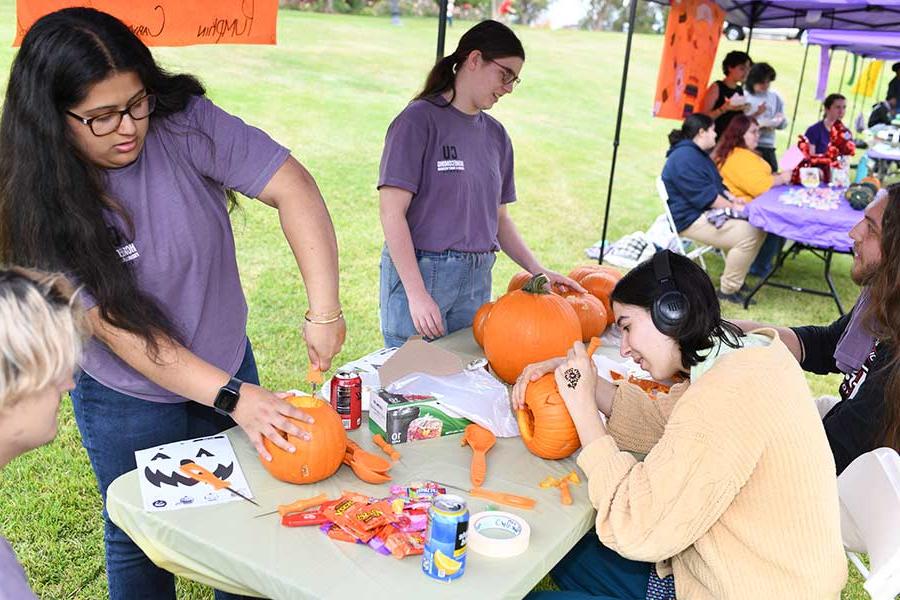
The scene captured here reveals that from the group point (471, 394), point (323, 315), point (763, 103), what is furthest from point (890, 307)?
point (763, 103)

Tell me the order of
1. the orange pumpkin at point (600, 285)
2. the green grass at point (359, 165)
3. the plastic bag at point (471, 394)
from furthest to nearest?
1. the green grass at point (359, 165)
2. the orange pumpkin at point (600, 285)
3. the plastic bag at point (471, 394)

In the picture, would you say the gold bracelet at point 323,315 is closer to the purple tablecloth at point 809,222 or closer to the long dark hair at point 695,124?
the purple tablecloth at point 809,222

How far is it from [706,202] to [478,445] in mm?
5606

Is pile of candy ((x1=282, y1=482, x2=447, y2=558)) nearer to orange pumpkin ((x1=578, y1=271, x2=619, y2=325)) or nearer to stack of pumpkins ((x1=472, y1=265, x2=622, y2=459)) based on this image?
stack of pumpkins ((x1=472, y1=265, x2=622, y2=459))

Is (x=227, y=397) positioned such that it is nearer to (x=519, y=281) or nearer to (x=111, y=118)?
(x=111, y=118)

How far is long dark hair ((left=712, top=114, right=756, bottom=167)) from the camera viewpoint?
7160mm

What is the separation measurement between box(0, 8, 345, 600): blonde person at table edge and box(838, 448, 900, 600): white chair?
146 centimetres

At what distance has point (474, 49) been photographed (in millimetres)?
2893

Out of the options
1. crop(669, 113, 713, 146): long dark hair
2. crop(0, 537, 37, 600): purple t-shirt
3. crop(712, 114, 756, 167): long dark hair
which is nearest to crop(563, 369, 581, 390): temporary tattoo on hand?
crop(0, 537, 37, 600): purple t-shirt

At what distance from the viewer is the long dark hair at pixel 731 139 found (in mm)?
7160

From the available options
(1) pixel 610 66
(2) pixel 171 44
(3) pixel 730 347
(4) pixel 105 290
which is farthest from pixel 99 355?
(1) pixel 610 66

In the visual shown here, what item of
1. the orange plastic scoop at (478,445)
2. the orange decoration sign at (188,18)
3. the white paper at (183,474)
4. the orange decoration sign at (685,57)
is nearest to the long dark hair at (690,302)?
the orange plastic scoop at (478,445)

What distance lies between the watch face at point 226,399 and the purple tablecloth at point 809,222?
5.52 metres

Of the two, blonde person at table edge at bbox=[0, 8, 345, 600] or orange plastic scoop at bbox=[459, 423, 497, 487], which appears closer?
blonde person at table edge at bbox=[0, 8, 345, 600]
